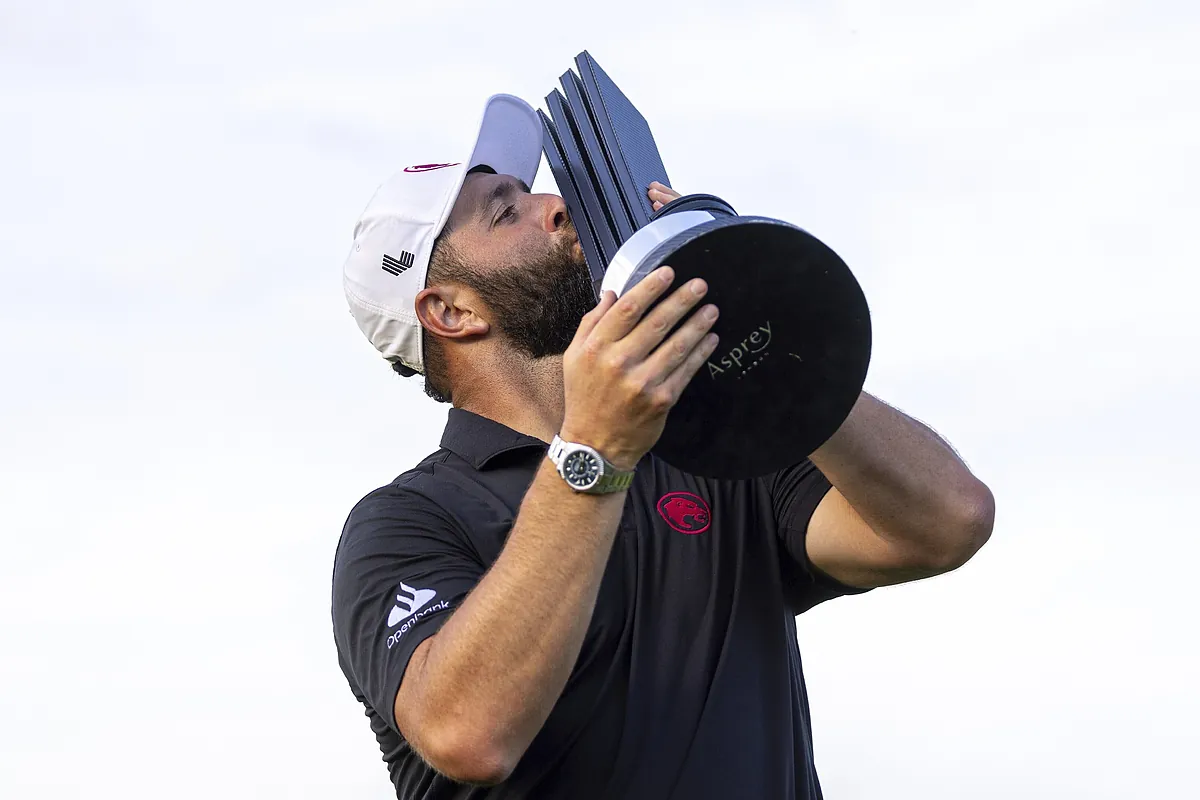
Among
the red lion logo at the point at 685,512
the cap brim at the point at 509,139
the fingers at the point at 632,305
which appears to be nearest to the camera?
the fingers at the point at 632,305

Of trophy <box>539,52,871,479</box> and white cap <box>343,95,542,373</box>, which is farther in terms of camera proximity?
white cap <box>343,95,542,373</box>

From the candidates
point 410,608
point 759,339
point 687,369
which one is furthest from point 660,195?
point 410,608

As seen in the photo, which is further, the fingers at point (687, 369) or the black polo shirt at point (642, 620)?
the black polo shirt at point (642, 620)

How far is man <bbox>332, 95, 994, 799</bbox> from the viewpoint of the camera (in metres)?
2.70

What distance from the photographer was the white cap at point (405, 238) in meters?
4.20

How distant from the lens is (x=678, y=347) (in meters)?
2.61

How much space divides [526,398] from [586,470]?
1263mm

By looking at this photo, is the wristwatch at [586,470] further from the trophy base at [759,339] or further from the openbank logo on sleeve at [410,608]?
the openbank logo on sleeve at [410,608]

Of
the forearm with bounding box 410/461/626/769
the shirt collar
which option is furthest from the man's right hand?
the shirt collar

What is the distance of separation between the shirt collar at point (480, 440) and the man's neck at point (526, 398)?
0.26 feet

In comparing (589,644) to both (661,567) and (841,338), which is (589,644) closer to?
(661,567)

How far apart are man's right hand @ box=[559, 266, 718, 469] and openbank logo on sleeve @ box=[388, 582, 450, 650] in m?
0.60

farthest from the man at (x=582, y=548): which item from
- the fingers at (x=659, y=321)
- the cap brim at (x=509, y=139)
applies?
the cap brim at (x=509, y=139)

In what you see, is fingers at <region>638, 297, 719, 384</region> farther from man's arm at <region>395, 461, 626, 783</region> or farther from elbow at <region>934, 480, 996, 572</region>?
elbow at <region>934, 480, 996, 572</region>
